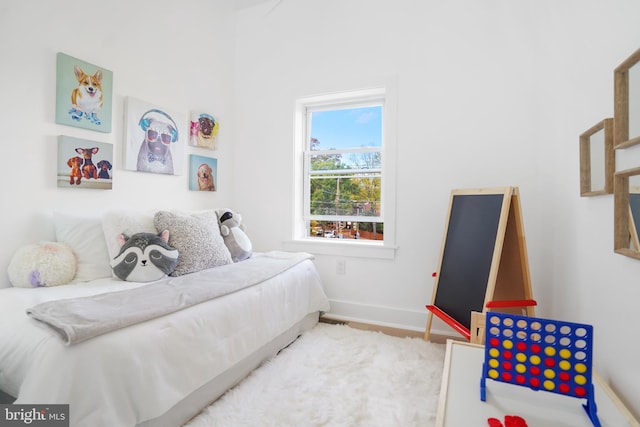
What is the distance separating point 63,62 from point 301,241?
6.51ft

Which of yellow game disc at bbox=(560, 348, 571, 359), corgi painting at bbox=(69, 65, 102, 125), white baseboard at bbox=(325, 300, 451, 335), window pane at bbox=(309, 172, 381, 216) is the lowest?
white baseboard at bbox=(325, 300, 451, 335)

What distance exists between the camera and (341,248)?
270 centimetres

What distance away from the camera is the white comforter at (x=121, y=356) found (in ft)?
3.07

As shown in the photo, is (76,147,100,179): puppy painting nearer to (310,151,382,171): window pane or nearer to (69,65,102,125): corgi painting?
(69,65,102,125): corgi painting

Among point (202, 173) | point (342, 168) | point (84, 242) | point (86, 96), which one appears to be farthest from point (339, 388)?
point (86, 96)

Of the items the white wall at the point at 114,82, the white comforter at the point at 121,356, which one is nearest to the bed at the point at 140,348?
the white comforter at the point at 121,356

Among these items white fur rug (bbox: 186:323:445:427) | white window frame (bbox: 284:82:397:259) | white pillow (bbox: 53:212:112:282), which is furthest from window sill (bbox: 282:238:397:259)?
white pillow (bbox: 53:212:112:282)

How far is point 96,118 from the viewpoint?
6.30ft

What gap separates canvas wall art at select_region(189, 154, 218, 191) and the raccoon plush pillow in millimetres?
978

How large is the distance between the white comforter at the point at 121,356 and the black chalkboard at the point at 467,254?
1.19 m

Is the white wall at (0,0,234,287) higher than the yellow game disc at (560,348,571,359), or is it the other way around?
the white wall at (0,0,234,287)

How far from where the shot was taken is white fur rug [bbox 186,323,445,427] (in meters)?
1.40

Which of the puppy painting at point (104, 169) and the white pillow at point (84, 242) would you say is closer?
the white pillow at point (84, 242)

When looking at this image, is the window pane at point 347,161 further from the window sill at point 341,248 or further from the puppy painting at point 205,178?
the puppy painting at point 205,178
